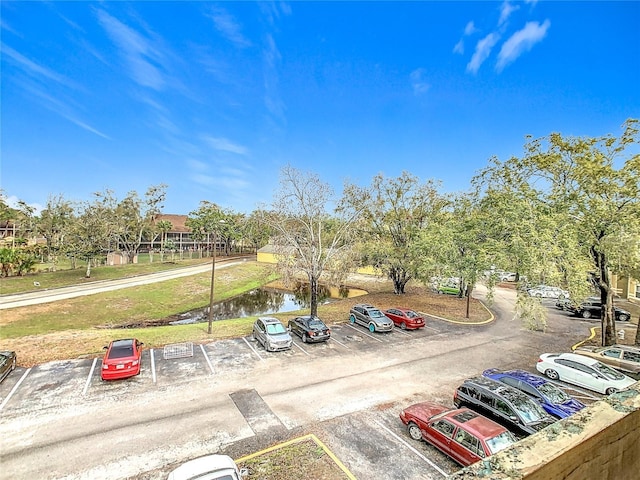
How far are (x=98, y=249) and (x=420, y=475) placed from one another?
143ft

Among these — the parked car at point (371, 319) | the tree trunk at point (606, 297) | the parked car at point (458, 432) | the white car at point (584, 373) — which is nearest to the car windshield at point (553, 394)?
the white car at point (584, 373)

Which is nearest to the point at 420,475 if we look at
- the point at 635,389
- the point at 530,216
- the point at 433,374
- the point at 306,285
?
the point at 433,374

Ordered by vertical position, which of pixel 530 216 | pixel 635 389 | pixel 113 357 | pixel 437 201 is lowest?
pixel 113 357

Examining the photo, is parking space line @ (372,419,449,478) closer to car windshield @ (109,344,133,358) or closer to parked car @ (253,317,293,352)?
parked car @ (253,317,293,352)

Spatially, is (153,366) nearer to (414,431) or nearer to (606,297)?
(414,431)

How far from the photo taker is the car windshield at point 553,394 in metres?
12.4

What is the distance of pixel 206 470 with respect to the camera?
26.5 ft

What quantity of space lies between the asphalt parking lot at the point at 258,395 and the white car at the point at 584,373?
514 millimetres

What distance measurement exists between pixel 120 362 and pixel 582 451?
56.3 feet

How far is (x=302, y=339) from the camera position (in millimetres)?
20938

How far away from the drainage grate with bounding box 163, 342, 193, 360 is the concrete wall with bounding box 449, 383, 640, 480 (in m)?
18.8

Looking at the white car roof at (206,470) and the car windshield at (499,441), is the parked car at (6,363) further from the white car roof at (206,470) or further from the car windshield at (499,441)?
the car windshield at (499,441)

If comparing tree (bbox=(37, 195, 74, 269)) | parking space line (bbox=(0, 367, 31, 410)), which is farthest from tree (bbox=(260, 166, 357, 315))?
tree (bbox=(37, 195, 74, 269))

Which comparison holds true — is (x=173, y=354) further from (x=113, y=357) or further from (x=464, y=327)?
(x=464, y=327)
